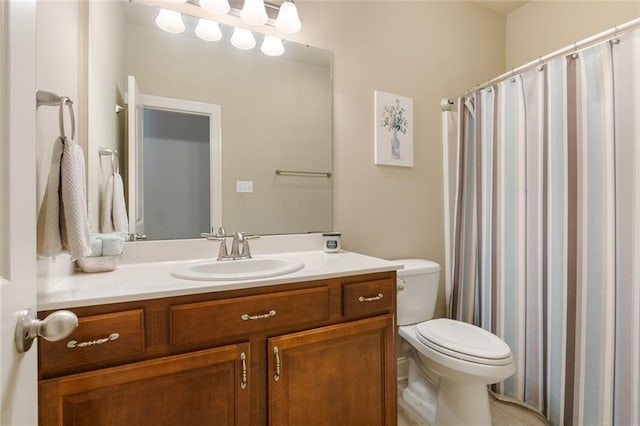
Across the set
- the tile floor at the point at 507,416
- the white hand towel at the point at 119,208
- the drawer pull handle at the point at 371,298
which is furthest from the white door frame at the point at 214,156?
the tile floor at the point at 507,416

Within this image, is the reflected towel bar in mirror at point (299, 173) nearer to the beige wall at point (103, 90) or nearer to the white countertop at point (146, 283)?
the white countertop at point (146, 283)

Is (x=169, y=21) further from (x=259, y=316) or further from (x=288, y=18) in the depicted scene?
(x=259, y=316)

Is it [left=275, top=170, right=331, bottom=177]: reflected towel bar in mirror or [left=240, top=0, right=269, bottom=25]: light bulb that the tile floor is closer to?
[left=275, top=170, right=331, bottom=177]: reflected towel bar in mirror

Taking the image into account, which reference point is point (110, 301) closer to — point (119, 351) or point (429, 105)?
point (119, 351)

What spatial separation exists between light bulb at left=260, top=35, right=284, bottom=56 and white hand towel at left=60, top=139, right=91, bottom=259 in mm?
1065

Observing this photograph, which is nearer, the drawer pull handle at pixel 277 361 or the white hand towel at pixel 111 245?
the drawer pull handle at pixel 277 361

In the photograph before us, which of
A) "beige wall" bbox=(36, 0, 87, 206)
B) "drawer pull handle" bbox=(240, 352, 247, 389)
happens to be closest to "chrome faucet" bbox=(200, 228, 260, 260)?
"drawer pull handle" bbox=(240, 352, 247, 389)

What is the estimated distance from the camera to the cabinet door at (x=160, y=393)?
848 mm

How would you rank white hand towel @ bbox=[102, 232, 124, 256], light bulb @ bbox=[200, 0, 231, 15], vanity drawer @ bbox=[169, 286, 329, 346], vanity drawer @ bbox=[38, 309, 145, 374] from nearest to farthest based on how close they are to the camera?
vanity drawer @ bbox=[38, 309, 145, 374], vanity drawer @ bbox=[169, 286, 329, 346], white hand towel @ bbox=[102, 232, 124, 256], light bulb @ bbox=[200, 0, 231, 15]

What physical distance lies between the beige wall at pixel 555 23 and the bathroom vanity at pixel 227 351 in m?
1.98

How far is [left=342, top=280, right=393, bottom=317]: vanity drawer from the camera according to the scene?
1.25 m

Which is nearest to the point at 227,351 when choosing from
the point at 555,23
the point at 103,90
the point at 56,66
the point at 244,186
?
the point at 244,186

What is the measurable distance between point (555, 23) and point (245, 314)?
262 centimetres

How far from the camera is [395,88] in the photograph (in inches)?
78.2
